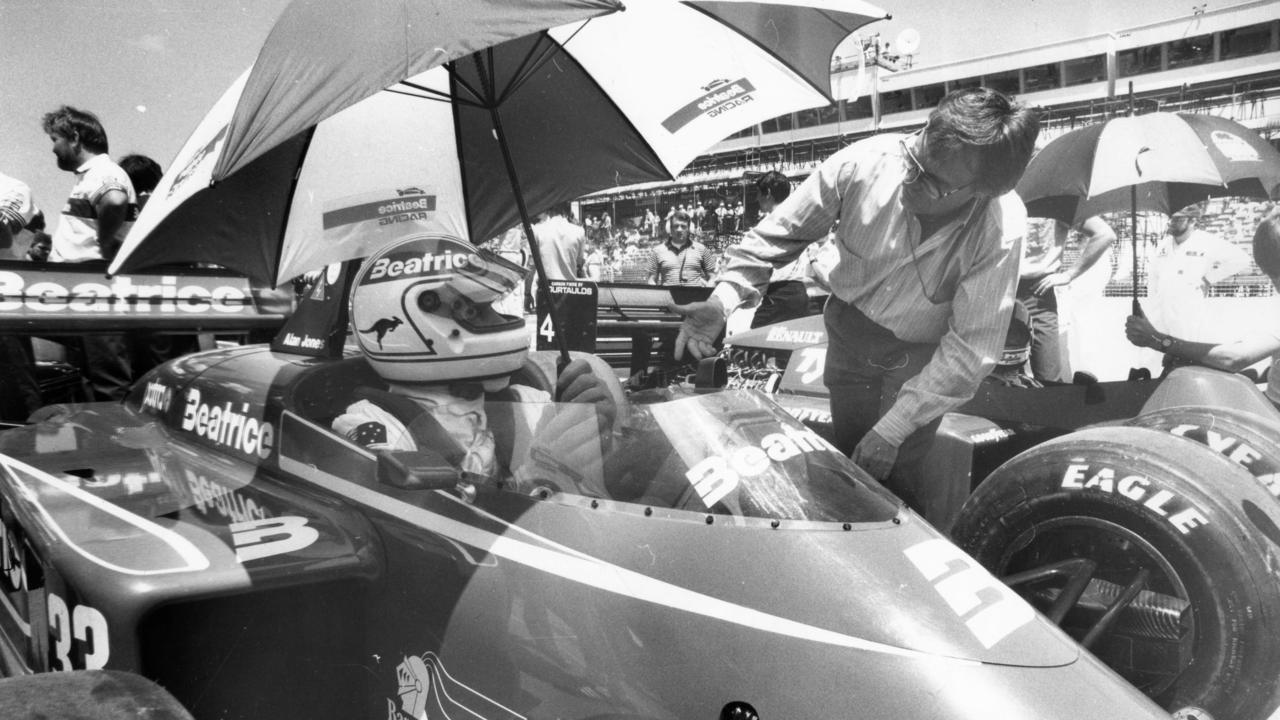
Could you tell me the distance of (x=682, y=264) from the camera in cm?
483

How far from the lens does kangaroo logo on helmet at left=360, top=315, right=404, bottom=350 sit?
2496 mm

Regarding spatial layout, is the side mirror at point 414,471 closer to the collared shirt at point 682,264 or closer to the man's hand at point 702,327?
the man's hand at point 702,327

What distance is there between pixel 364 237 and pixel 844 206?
1830 millimetres

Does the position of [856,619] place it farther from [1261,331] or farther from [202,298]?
[202,298]

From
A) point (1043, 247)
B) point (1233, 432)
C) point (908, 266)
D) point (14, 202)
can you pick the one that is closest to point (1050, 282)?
point (1043, 247)

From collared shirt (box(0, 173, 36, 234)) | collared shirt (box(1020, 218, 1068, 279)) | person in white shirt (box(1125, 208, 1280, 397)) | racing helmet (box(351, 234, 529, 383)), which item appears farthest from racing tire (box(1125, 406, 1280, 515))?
collared shirt (box(0, 173, 36, 234))

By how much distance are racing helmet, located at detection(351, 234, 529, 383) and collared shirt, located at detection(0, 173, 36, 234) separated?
2.42m

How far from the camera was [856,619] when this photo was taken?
1.44 m

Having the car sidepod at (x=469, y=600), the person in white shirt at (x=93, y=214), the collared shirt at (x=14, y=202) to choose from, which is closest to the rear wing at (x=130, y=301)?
the person in white shirt at (x=93, y=214)

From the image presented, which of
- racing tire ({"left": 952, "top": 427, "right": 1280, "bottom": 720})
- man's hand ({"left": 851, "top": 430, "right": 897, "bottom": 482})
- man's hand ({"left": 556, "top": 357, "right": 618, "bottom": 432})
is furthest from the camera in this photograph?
man's hand ({"left": 851, "top": 430, "right": 897, "bottom": 482})

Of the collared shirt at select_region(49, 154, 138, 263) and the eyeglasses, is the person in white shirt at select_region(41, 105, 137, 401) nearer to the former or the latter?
the collared shirt at select_region(49, 154, 138, 263)

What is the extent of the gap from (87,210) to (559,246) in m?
2.16

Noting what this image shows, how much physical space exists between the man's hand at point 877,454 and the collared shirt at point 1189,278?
1857mm

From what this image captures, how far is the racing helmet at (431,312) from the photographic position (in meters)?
2.50
